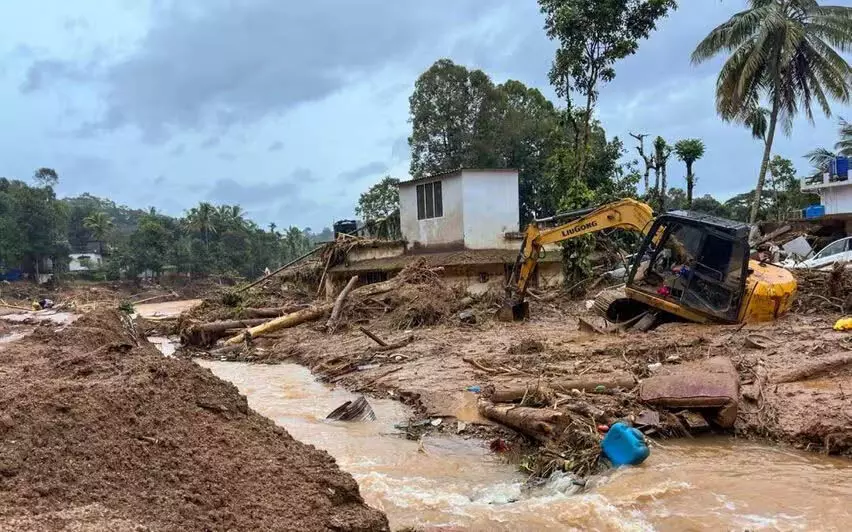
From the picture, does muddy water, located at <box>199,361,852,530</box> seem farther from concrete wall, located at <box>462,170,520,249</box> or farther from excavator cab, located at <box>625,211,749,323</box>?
concrete wall, located at <box>462,170,520,249</box>

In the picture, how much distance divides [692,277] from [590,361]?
10.9 feet

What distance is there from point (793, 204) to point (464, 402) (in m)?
33.5

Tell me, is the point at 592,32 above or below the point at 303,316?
above

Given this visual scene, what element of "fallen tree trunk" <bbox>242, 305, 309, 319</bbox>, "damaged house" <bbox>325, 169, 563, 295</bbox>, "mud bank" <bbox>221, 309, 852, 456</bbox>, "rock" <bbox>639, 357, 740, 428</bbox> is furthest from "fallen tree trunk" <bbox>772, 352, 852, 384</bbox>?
"fallen tree trunk" <bbox>242, 305, 309, 319</bbox>

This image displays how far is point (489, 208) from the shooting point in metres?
23.7

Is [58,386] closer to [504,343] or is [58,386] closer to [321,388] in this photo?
[321,388]

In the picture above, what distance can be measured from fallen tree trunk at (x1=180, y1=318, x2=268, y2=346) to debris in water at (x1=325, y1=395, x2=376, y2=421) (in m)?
10.6

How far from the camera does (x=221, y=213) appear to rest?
73625 millimetres

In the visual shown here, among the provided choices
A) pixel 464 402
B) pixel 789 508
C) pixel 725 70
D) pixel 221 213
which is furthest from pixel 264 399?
pixel 221 213

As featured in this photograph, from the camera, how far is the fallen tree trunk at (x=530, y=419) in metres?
7.02

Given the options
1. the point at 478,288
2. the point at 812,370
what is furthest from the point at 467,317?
the point at 812,370

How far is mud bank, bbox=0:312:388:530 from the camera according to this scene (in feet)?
10.4

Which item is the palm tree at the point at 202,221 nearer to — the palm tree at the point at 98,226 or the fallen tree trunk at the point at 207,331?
the palm tree at the point at 98,226

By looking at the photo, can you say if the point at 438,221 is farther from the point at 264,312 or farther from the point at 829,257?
the point at 829,257
